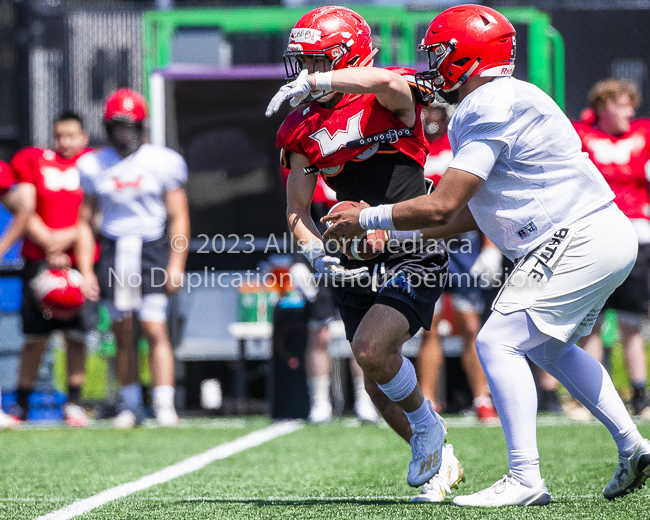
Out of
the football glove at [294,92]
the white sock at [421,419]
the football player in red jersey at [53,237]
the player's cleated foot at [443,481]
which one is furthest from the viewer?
the football player in red jersey at [53,237]

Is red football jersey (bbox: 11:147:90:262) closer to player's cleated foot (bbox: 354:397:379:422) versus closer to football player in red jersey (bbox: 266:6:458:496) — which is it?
player's cleated foot (bbox: 354:397:379:422)

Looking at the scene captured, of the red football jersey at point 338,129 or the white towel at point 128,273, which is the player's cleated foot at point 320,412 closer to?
the white towel at point 128,273

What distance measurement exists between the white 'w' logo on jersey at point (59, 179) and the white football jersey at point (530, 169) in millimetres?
4550

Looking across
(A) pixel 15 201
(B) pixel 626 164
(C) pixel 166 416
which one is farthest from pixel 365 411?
(A) pixel 15 201

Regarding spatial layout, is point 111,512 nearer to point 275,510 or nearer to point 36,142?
point 275,510

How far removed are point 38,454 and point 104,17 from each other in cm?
509

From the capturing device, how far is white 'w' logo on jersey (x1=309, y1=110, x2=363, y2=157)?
3.79m

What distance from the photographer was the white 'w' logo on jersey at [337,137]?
3.79 metres

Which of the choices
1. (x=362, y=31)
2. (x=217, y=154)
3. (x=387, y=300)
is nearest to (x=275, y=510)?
(x=387, y=300)

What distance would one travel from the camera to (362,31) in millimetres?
3768

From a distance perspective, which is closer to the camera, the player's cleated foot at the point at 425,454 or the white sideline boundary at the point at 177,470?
the white sideline boundary at the point at 177,470

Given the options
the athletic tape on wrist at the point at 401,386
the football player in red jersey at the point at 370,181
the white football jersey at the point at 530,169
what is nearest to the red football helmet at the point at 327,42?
the football player in red jersey at the point at 370,181

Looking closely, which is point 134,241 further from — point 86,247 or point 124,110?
point 124,110

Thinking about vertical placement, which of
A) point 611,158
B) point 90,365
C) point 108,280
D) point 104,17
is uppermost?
point 104,17
